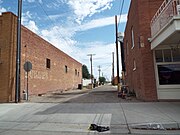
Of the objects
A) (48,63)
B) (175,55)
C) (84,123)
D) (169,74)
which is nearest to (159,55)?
(175,55)

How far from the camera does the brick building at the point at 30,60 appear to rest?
15789mm

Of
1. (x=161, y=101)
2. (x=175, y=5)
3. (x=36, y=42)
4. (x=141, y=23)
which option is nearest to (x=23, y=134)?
(x=175, y=5)

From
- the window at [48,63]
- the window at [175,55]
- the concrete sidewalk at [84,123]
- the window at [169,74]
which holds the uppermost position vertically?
the window at [48,63]

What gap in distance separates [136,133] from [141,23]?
9308 mm

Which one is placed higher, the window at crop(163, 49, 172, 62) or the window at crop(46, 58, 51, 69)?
the window at crop(46, 58, 51, 69)

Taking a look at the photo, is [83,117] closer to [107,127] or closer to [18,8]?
[107,127]

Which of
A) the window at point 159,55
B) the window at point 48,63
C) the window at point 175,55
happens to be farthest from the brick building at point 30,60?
the window at point 175,55

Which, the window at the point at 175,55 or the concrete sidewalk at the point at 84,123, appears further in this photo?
the window at the point at 175,55

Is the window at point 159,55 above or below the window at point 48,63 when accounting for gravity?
below

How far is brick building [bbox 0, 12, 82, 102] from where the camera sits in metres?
15.8

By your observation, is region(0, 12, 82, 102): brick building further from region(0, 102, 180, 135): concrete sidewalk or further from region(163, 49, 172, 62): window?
region(163, 49, 172, 62): window

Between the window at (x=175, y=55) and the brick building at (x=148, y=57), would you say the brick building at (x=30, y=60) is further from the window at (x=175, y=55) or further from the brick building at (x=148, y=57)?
the window at (x=175, y=55)

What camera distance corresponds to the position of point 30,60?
19.6 meters

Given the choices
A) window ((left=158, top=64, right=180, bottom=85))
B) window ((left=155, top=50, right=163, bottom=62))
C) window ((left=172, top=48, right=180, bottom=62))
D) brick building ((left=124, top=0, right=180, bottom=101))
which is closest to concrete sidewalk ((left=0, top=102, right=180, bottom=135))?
brick building ((left=124, top=0, right=180, bottom=101))
